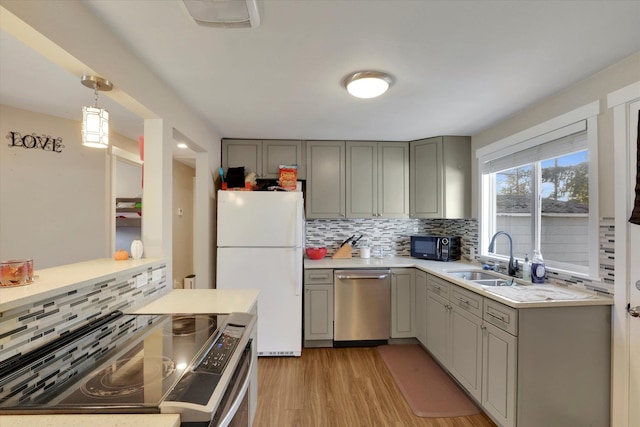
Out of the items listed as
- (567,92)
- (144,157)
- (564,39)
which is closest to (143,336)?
(144,157)

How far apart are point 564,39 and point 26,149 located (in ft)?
12.0

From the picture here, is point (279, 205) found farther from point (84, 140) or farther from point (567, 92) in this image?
point (567, 92)

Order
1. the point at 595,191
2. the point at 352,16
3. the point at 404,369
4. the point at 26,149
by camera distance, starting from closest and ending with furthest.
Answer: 1. the point at 352,16
2. the point at 595,191
3. the point at 26,149
4. the point at 404,369

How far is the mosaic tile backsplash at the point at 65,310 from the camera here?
878mm

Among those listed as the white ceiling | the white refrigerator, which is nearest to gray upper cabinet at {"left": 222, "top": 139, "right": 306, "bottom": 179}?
the white refrigerator

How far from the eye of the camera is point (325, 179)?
10.9 ft

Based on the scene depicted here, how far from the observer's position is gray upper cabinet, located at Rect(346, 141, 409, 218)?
132 inches

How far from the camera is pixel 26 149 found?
2258mm

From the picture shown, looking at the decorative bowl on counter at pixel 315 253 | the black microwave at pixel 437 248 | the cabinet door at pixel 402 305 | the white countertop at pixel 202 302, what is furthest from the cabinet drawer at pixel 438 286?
the white countertop at pixel 202 302

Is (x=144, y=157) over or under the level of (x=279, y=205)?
over

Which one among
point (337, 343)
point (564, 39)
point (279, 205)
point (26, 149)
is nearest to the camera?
point (564, 39)

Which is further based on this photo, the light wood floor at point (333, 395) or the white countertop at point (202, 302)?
the light wood floor at point (333, 395)

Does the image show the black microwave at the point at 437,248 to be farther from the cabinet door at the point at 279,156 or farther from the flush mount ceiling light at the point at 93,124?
the flush mount ceiling light at the point at 93,124

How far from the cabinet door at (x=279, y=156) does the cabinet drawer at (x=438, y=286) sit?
174 centimetres
